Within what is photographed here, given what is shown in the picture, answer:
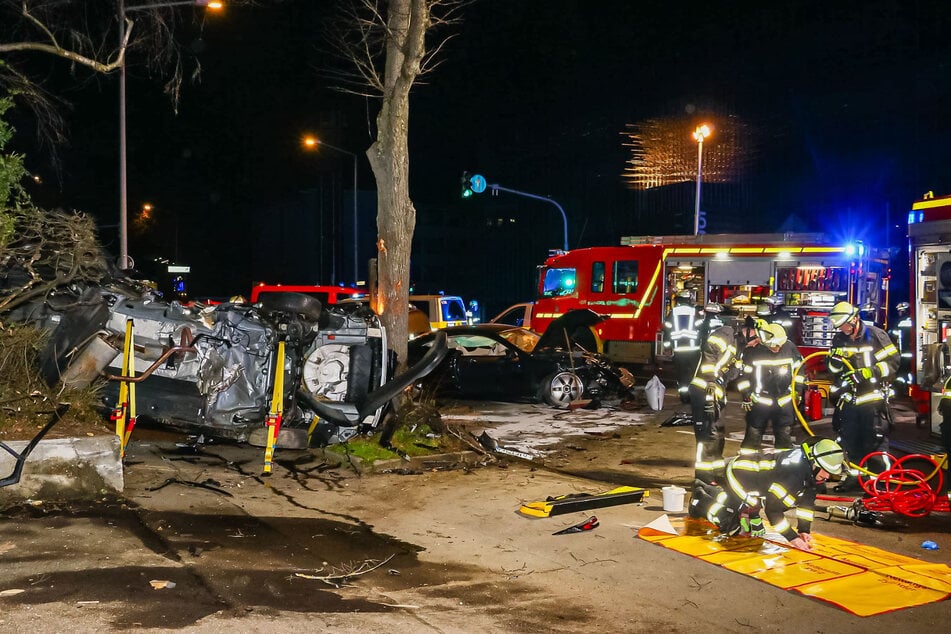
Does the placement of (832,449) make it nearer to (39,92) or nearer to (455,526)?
(455,526)

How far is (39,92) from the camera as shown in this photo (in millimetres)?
10719

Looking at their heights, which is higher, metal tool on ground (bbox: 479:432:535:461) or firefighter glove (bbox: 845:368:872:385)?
firefighter glove (bbox: 845:368:872:385)

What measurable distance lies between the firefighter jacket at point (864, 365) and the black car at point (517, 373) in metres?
5.91

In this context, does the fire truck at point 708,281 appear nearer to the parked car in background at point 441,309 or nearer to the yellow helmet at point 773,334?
the parked car in background at point 441,309

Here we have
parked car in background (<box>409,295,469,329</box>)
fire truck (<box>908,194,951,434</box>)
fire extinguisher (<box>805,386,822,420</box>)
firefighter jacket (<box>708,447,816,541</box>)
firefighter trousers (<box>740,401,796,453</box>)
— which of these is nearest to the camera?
firefighter jacket (<box>708,447,816,541</box>)

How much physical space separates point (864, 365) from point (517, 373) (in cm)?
662

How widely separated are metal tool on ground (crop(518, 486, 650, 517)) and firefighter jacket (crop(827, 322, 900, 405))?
A: 2286mm

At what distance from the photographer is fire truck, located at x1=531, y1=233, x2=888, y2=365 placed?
53.6ft

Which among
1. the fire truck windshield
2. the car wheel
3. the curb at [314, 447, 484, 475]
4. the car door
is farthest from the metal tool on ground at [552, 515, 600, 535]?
the fire truck windshield

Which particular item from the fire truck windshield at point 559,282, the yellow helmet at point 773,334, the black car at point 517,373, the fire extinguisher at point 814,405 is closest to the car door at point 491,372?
the black car at point 517,373

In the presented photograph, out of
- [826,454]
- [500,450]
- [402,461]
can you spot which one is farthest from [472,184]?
[826,454]

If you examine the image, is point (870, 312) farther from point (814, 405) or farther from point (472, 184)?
point (472, 184)

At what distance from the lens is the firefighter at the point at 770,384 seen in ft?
24.8

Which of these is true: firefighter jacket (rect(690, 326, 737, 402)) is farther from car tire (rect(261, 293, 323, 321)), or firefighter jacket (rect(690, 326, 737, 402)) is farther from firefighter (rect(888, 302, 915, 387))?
firefighter (rect(888, 302, 915, 387))
